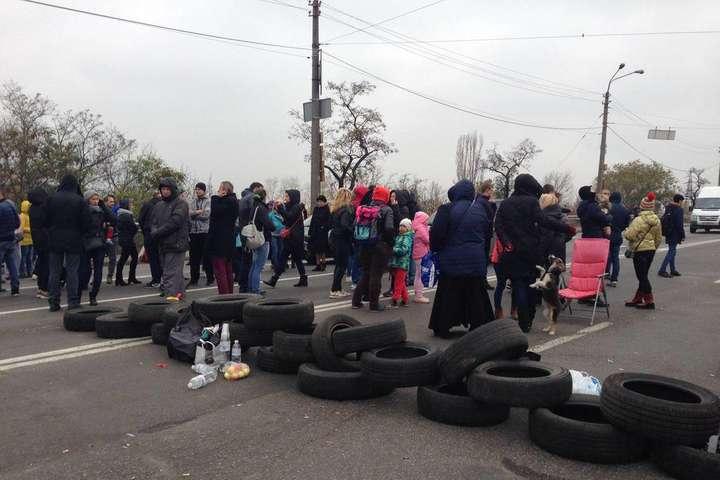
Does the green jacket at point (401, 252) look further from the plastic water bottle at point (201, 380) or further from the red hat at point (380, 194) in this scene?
the plastic water bottle at point (201, 380)

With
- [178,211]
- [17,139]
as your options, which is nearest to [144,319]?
[178,211]

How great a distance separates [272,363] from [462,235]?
279cm

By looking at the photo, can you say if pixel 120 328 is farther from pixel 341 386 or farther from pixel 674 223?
pixel 674 223

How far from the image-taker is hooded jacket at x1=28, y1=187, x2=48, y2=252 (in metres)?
10.8

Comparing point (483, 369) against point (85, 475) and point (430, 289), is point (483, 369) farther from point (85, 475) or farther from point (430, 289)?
point (430, 289)

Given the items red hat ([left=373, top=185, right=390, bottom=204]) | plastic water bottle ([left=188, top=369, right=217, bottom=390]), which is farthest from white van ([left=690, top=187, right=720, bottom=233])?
plastic water bottle ([left=188, top=369, right=217, bottom=390])

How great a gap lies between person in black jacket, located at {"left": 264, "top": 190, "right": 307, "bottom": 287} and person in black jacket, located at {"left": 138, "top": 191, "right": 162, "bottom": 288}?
86.6 inches

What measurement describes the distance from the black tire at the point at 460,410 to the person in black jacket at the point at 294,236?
767cm

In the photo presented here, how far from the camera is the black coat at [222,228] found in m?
9.27

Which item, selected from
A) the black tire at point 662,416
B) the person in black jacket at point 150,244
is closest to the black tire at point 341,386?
the black tire at point 662,416

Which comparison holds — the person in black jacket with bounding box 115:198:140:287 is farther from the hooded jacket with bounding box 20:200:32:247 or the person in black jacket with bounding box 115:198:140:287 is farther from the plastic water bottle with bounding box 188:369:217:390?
the plastic water bottle with bounding box 188:369:217:390

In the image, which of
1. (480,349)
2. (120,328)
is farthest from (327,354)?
(120,328)

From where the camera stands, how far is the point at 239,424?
14.1 ft

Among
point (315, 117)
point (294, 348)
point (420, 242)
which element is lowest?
point (294, 348)
